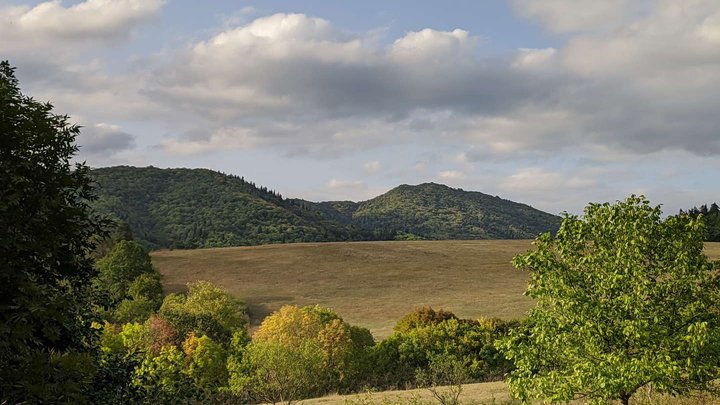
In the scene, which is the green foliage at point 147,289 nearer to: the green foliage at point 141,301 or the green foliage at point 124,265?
the green foliage at point 141,301

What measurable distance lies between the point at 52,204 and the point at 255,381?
121ft

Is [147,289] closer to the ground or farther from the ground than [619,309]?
closer to the ground

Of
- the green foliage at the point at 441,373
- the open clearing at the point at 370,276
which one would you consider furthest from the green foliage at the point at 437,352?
the open clearing at the point at 370,276

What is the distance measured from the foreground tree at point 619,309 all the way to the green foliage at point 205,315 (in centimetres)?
4476

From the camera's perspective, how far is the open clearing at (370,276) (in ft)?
344

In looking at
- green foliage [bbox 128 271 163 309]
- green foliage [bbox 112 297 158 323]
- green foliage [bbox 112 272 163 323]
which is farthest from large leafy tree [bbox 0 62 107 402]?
green foliage [bbox 128 271 163 309]

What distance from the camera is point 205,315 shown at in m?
67.3

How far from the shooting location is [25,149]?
20094 millimetres

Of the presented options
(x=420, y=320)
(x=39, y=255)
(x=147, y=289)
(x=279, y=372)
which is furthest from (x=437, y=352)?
(x=39, y=255)

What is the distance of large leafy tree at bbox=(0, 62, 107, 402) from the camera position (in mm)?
16891

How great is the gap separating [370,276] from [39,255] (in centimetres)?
11044

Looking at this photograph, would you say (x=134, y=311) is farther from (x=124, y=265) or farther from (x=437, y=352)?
(x=437, y=352)

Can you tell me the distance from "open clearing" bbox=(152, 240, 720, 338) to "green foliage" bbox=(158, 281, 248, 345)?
2133 cm

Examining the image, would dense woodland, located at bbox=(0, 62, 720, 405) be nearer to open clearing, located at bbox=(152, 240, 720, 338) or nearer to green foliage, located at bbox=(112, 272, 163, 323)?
green foliage, located at bbox=(112, 272, 163, 323)
